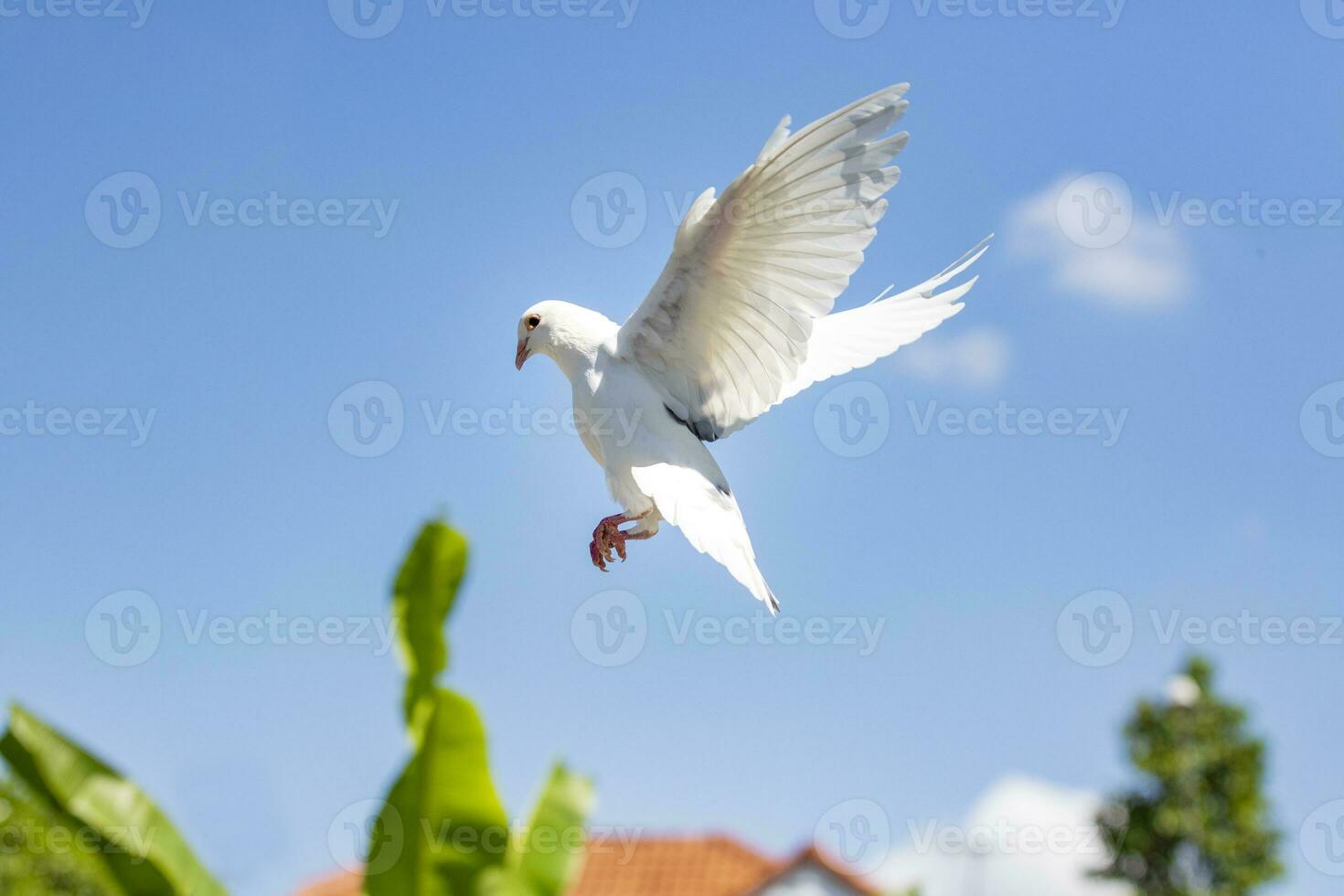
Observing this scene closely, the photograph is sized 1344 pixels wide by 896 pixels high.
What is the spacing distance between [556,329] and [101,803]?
2606 millimetres

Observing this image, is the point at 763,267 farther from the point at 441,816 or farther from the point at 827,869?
the point at 827,869

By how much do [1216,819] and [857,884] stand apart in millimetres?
5599

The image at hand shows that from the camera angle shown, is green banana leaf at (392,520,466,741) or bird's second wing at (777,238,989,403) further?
bird's second wing at (777,238,989,403)

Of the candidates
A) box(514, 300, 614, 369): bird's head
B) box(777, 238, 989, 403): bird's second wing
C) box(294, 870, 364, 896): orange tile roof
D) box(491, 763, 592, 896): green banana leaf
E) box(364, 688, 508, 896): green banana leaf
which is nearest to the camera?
box(364, 688, 508, 896): green banana leaf

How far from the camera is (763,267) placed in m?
4.74

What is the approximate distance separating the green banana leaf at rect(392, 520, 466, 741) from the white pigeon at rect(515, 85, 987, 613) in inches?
65.1

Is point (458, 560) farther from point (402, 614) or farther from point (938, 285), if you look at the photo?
point (938, 285)

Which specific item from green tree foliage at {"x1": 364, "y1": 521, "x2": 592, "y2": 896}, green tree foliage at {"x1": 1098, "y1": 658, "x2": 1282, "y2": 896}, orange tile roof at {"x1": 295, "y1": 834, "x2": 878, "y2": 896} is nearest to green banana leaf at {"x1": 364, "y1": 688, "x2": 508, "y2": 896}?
green tree foliage at {"x1": 364, "y1": 521, "x2": 592, "y2": 896}

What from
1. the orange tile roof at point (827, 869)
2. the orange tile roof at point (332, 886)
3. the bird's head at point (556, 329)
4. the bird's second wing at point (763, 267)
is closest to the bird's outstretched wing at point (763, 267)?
the bird's second wing at point (763, 267)

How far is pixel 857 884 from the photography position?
1305 cm

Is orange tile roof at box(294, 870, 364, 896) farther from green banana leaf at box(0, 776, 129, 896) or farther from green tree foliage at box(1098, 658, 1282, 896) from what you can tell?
green tree foliage at box(1098, 658, 1282, 896)

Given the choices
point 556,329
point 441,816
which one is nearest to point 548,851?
point 441,816

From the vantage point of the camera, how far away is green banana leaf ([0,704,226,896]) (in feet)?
8.90

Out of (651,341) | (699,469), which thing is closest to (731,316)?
(651,341)
